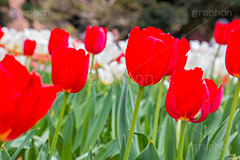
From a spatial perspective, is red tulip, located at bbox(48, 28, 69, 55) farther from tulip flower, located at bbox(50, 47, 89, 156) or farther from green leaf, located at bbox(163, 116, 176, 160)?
green leaf, located at bbox(163, 116, 176, 160)

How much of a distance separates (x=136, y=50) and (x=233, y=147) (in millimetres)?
634

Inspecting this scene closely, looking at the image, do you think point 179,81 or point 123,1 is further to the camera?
point 123,1

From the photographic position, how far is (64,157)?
75 centimetres

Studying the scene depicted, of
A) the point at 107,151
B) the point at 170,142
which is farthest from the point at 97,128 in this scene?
the point at 170,142

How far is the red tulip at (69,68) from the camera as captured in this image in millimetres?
543

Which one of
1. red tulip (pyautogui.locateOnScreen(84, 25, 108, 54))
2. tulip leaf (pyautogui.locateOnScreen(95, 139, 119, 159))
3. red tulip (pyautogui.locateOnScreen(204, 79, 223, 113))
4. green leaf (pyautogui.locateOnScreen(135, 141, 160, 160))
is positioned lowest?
tulip leaf (pyautogui.locateOnScreen(95, 139, 119, 159))

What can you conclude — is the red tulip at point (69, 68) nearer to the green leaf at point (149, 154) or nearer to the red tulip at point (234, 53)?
the green leaf at point (149, 154)

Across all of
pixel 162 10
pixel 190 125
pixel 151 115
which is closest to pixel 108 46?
pixel 151 115

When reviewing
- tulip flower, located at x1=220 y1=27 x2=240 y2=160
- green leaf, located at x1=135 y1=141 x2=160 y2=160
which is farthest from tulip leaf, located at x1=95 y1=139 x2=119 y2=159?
tulip flower, located at x1=220 y1=27 x2=240 y2=160

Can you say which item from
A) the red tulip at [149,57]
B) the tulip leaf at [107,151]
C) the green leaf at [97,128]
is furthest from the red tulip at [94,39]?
the red tulip at [149,57]

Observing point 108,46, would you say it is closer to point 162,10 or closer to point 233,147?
point 233,147

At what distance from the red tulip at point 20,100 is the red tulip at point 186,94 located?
0.79 ft

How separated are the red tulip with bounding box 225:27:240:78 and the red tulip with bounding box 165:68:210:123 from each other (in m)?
0.09

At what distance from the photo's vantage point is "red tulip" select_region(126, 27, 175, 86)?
48cm
